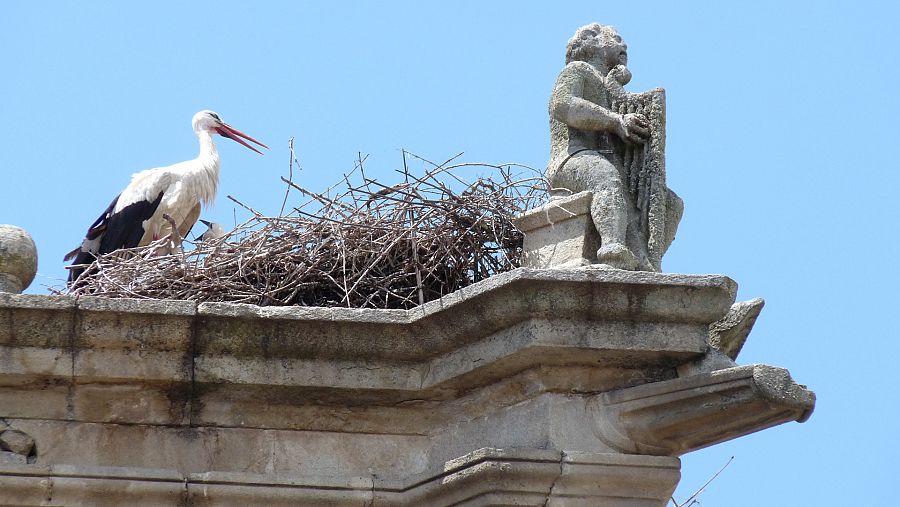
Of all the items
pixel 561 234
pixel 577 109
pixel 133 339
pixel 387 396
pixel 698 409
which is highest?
pixel 577 109

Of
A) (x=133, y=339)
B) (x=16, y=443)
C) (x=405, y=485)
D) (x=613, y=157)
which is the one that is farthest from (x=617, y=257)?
(x=16, y=443)

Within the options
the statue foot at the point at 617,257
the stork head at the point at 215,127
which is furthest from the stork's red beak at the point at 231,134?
the statue foot at the point at 617,257

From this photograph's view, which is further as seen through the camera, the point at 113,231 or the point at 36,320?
the point at 113,231

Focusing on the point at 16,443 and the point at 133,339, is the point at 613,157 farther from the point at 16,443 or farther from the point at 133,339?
the point at 16,443

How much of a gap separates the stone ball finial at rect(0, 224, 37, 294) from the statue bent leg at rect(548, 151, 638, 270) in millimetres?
1929

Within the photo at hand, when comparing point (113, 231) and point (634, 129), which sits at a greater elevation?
point (113, 231)

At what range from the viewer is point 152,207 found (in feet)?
33.0

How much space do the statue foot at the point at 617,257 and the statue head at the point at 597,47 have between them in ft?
3.48

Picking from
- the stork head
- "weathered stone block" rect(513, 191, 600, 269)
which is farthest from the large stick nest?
the stork head

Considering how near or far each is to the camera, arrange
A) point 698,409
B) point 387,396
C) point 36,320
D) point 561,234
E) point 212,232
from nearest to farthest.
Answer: point 698,409
point 36,320
point 387,396
point 561,234
point 212,232

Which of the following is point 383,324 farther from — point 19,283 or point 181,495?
point 19,283

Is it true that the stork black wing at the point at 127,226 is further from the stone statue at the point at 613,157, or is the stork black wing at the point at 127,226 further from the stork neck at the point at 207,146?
the stone statue at the point at 613,157

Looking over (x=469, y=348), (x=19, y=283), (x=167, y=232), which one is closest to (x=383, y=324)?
(x=469, y=348)

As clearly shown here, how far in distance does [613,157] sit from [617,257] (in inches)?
23.5
